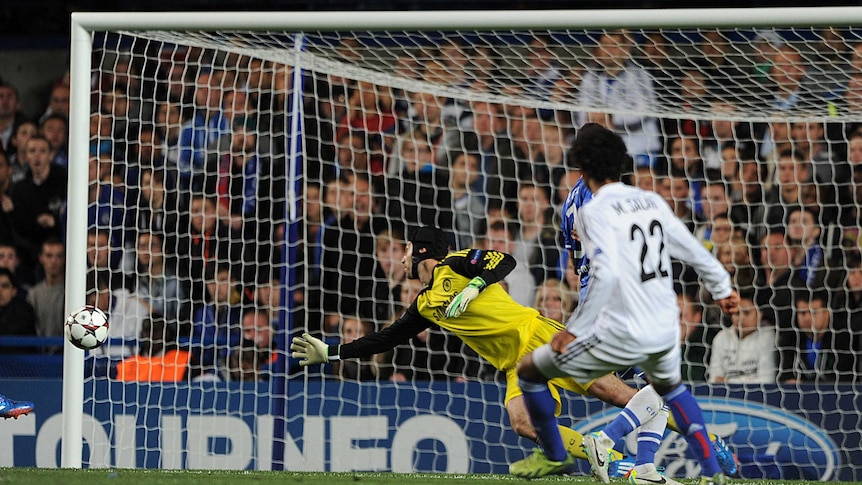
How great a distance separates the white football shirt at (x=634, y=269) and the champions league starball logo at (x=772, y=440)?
124 inches

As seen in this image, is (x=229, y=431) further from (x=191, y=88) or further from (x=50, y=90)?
(x=50, y=90)

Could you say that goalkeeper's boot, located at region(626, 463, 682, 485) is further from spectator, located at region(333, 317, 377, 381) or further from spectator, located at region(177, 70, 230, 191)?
spectator, located at region(177, 70, 230, 191)

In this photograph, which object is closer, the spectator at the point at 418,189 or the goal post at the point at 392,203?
the goal post at the point at 392,203

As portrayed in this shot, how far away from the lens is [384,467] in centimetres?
819

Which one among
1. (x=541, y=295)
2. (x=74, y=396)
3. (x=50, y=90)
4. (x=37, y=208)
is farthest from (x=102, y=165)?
(x=541, y=295)

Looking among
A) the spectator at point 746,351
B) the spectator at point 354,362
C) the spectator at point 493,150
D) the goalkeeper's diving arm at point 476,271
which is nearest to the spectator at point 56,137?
the spectator at point 354,362

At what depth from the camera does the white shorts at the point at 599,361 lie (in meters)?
5.00

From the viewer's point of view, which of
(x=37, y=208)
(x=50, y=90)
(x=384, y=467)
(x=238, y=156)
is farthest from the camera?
(x=50, y=90)

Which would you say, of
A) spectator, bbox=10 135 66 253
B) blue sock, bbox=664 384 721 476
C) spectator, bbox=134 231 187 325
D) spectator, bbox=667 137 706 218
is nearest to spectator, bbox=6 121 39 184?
spectator, bbox=10 135 66 253

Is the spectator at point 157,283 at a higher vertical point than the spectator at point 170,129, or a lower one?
lower

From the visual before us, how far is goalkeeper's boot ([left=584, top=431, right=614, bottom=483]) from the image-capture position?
6109 millimetres

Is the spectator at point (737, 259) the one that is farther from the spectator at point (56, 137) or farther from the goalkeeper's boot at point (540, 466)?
the spectator at point (56, 137)

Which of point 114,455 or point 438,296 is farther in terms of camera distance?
point 114,455

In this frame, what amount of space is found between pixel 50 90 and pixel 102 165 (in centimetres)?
173
